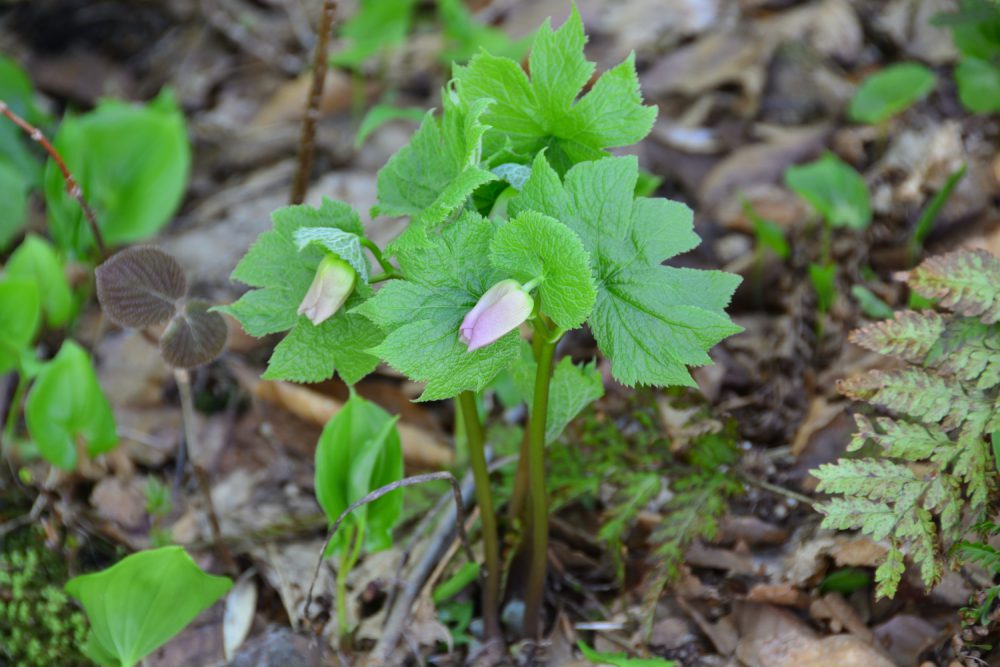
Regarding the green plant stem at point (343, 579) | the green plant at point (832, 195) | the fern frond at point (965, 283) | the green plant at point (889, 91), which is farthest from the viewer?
the green plant at point (889, 91)

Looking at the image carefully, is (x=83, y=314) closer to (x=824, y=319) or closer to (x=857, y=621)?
(x=824, y=319)

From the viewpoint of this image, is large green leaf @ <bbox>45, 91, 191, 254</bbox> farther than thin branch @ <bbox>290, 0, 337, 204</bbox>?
Yes

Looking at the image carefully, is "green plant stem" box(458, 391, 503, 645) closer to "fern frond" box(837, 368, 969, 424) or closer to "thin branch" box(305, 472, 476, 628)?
"thin branch" box(305, 472, 476, 628)

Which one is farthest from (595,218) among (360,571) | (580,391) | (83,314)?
(83,314)

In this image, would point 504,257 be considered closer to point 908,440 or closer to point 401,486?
point 401,486

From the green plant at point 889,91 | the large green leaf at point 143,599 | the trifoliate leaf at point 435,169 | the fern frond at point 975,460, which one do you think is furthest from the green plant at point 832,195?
the large green leaf at point 143,599

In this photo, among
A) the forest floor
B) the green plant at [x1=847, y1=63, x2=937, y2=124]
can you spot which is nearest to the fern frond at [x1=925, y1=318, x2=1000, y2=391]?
the forest floor

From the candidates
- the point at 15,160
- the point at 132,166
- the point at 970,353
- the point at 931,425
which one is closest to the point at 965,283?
the point at 970,353

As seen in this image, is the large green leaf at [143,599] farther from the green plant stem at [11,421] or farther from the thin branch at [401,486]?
the green plant stem at [11,421]
